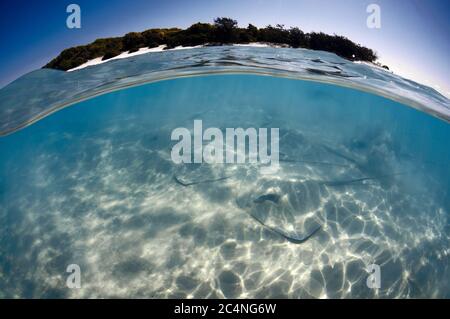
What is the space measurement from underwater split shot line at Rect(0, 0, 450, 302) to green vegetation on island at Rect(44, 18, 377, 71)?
0.22ft

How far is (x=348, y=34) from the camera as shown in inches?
424

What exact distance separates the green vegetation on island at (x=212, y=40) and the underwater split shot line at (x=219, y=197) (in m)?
0.07

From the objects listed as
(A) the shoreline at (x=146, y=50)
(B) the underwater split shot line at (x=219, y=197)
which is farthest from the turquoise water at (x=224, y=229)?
(A) the shoreline at (x=146, y=50)

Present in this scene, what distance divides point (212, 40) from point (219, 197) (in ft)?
25.7

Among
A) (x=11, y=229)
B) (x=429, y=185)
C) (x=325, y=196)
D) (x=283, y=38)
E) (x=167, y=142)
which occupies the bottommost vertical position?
(x=11, y=229)

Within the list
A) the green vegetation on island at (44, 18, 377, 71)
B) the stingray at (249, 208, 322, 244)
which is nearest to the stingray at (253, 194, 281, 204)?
the stingray at (249, 208, 322, 244)

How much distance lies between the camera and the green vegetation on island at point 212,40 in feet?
37.7

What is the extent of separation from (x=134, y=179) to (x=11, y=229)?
4.98 metres

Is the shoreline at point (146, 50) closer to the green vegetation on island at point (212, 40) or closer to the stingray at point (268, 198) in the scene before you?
the green vegetation on island at point (212, 40)

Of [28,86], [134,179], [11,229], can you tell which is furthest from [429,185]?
[28,86]

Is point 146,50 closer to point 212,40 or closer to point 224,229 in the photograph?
point 212,40

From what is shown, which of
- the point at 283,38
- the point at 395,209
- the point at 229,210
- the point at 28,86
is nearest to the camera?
the point at 229,210

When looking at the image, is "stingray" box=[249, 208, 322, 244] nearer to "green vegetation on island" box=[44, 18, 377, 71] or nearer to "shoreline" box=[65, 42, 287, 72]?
"green vegetation on island" box=[44, 18, 377, 71]
